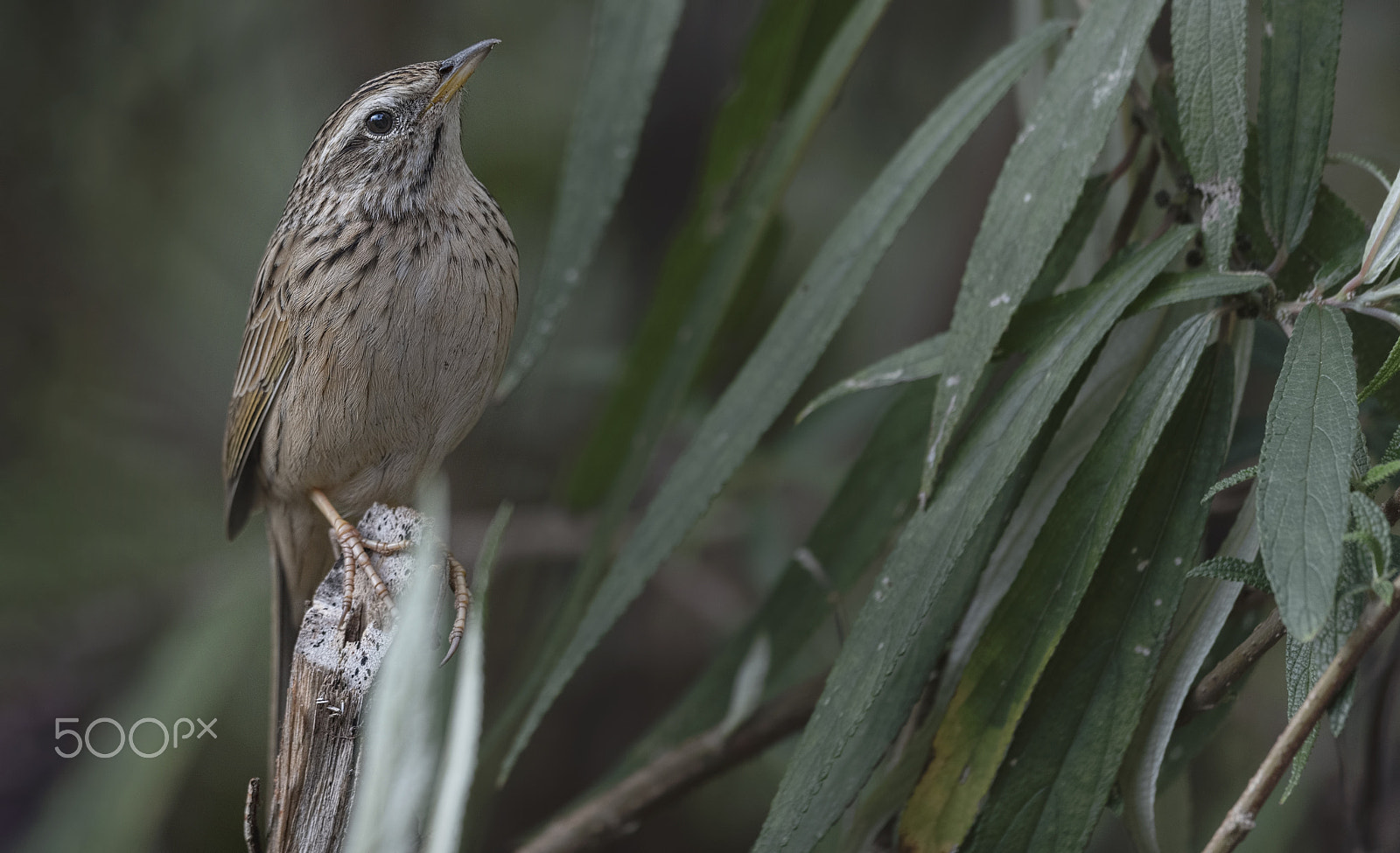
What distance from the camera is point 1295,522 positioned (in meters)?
1.35

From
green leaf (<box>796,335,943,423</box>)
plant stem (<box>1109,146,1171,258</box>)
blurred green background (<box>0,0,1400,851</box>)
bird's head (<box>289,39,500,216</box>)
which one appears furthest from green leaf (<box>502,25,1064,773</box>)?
blurred green background (<box>0,0,1400,851</box>)

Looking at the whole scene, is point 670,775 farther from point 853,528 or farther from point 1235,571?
point 1235,571

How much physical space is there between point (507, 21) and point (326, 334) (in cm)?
272

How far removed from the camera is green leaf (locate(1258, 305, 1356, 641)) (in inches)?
50.1

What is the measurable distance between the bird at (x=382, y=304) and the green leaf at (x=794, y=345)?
1.03ft

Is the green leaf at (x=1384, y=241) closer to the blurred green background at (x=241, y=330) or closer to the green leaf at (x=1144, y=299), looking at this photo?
the green leaf at (x=1144, y=299)

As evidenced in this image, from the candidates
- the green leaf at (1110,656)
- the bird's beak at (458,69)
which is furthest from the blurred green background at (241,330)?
the green leaf at (1110,656)

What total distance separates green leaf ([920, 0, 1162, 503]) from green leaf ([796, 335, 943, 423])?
10 centimetres

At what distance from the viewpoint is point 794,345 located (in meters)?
2.14

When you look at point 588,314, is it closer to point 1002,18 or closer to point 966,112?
point 1002,18

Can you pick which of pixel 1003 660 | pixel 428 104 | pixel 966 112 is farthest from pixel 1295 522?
pixel 428 104

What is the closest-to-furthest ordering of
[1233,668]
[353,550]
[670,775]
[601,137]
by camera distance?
[1233,668] → [353,550] → [601,137] → [670,775]

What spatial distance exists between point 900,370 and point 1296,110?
722mm

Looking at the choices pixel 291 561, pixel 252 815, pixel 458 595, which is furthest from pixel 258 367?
pixel 252 815
